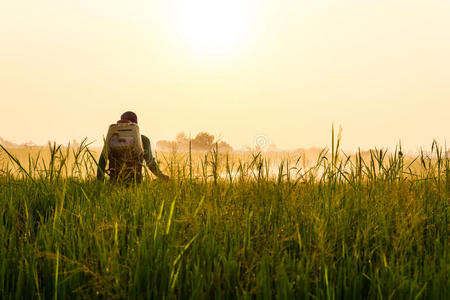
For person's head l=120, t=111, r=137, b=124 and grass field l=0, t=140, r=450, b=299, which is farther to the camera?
person's head l=120, t=111, r=137, b=124

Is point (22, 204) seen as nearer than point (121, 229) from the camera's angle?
No

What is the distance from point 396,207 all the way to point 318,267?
1289mm

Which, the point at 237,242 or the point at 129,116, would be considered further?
the point at 129,116

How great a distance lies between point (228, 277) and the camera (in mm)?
2131

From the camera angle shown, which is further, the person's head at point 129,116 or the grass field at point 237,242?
the person's head at point 129,116

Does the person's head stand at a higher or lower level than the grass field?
higher

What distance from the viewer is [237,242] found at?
7.89 feet

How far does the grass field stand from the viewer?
6.77ft

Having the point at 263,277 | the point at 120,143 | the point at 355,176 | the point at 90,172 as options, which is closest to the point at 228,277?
the point at 263,277

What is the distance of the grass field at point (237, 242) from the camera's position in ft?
6.77

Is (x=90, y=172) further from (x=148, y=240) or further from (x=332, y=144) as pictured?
(x=332, y=144)

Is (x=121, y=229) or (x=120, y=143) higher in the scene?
(x=120, y=143)

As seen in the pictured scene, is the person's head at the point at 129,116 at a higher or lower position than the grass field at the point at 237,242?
higher

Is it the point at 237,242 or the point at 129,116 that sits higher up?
the point at 129,116
